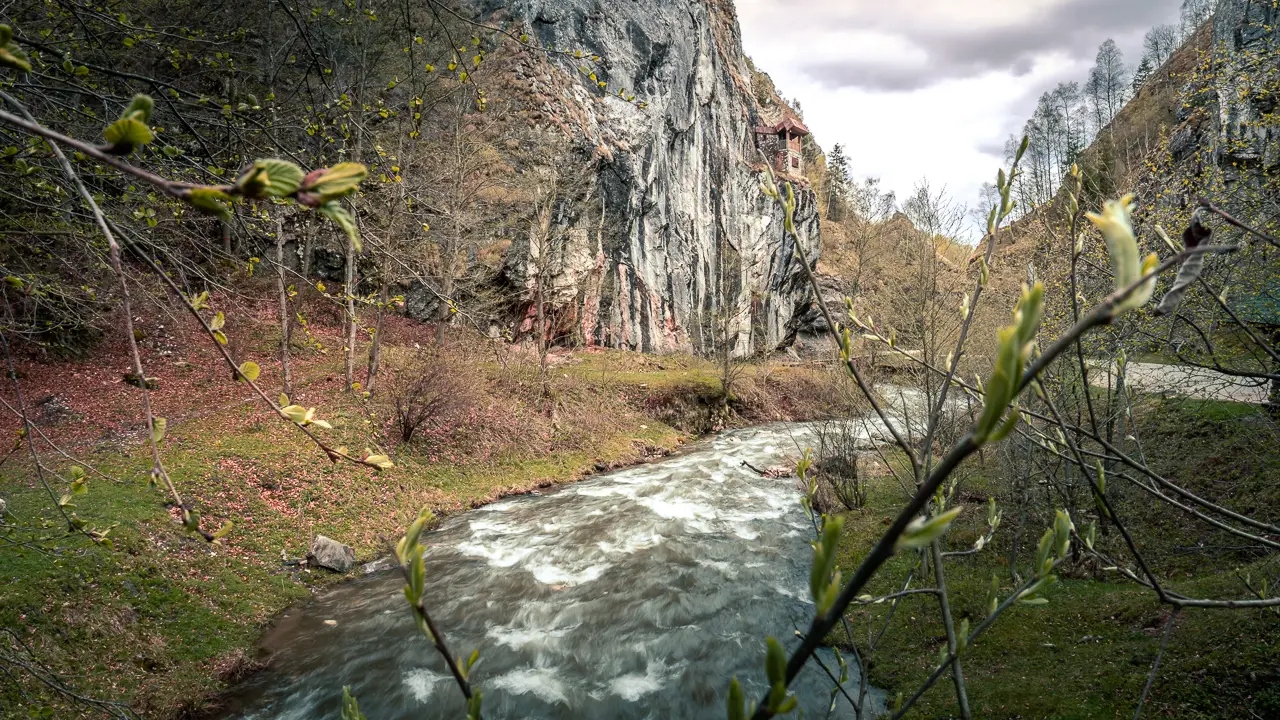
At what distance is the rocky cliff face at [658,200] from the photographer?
1081 inches

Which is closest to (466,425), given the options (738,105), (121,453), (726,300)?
(121,453)

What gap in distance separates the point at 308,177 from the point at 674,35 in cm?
4144

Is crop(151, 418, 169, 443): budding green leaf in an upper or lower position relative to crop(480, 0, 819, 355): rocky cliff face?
lower

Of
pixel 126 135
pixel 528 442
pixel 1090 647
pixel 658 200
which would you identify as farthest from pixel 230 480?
pixel 658 200

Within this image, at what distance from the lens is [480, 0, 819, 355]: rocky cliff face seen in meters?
27.5

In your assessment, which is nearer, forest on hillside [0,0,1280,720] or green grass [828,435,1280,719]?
forest on hillside [0,0,1280,720]

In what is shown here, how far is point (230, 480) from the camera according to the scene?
10.8m

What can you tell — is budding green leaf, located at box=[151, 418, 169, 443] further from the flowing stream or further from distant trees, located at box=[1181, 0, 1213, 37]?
distant trees, located at box=[1181, 0, 1213, 37]

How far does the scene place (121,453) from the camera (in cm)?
1117

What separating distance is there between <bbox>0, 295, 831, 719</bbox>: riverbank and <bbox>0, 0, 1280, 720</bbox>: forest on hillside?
→ 0.08 meters

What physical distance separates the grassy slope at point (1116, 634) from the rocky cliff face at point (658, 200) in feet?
42.8

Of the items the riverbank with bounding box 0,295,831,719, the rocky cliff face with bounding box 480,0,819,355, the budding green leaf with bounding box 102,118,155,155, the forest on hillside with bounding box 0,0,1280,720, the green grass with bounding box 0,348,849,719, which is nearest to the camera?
the budding green leaf with bounding box 102,118,155,155

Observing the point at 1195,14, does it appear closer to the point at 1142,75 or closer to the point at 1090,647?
the point at 1142,75

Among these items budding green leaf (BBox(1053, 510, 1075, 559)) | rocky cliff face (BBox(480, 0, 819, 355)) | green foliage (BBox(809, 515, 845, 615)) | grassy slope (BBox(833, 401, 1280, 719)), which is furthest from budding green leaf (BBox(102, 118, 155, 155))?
rocky cliff face (BBox(480, 0, 819, 355))
